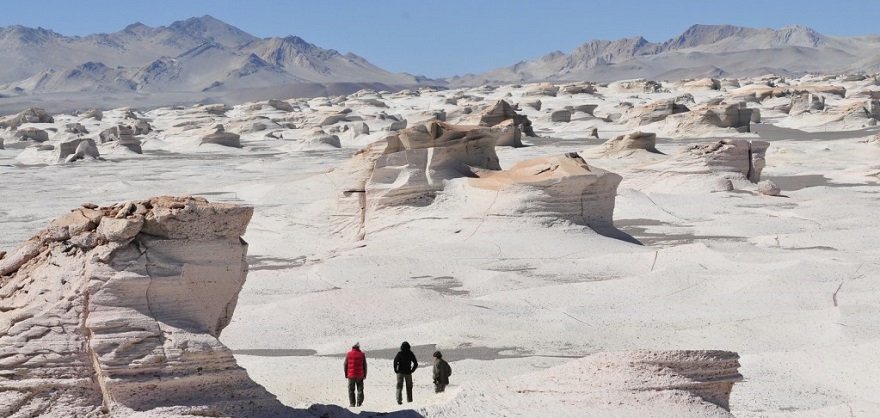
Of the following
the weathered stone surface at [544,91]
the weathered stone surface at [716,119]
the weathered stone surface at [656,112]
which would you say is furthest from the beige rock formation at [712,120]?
the weathered stone surface at [544,91]

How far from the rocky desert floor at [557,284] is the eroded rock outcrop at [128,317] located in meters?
0.88

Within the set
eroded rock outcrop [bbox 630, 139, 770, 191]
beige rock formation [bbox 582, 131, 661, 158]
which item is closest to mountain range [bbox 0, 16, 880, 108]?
beige rock formation [bbox 582, 131, 661, 158]

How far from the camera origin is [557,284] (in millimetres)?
12062

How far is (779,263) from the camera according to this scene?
1234 cm

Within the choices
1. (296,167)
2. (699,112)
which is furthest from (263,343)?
(699,112)

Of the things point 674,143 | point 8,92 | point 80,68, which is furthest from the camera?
point 80,68

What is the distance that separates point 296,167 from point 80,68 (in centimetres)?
14434

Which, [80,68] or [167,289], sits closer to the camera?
[167,289]

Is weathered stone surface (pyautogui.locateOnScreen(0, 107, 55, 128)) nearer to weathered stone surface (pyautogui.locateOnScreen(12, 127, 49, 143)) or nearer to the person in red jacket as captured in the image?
weathered stone surface (pyautogui.locateOnScreen(12, 127, 49, 143))

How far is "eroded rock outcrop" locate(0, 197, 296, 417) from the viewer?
5.87 metres

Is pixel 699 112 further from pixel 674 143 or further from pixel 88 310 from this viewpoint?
pixel 88 310

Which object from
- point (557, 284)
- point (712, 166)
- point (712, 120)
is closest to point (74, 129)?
point (712, 120)

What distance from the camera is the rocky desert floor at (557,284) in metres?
7.92

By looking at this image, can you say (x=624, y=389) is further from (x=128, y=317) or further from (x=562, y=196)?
(x=562, y=196)
